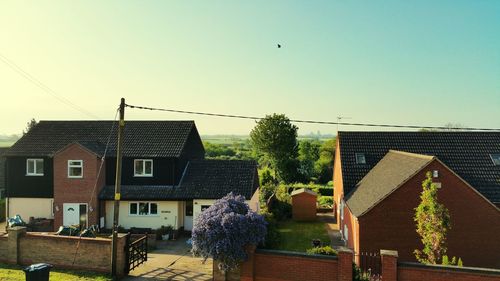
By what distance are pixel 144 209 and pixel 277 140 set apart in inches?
1418

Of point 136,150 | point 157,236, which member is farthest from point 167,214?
point 136,150

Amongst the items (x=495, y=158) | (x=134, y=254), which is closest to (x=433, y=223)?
(x=495, y=158)

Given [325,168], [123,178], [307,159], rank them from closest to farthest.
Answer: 1. [123,178]
2. [325,168]
3. [307,159]

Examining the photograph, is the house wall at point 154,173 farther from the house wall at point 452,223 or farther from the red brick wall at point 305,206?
the house wall at point 452,223

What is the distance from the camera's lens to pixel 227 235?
48.3 feet

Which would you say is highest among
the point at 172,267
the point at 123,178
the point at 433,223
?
the point at 123,178

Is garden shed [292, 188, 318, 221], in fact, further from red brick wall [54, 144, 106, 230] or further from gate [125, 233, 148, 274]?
gate [125, 233, 148, 274]

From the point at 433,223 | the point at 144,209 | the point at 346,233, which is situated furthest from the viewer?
the point at 144,209

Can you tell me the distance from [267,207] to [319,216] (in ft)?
19.8

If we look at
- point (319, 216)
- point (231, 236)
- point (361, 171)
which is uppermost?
point (361, 171)

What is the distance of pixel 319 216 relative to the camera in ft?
118

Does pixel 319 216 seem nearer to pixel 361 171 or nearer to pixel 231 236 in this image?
pixel 361 171

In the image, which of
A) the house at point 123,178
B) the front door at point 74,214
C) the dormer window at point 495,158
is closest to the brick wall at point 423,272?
the dormer window at point 495,158

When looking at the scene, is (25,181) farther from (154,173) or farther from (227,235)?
(227,235)
